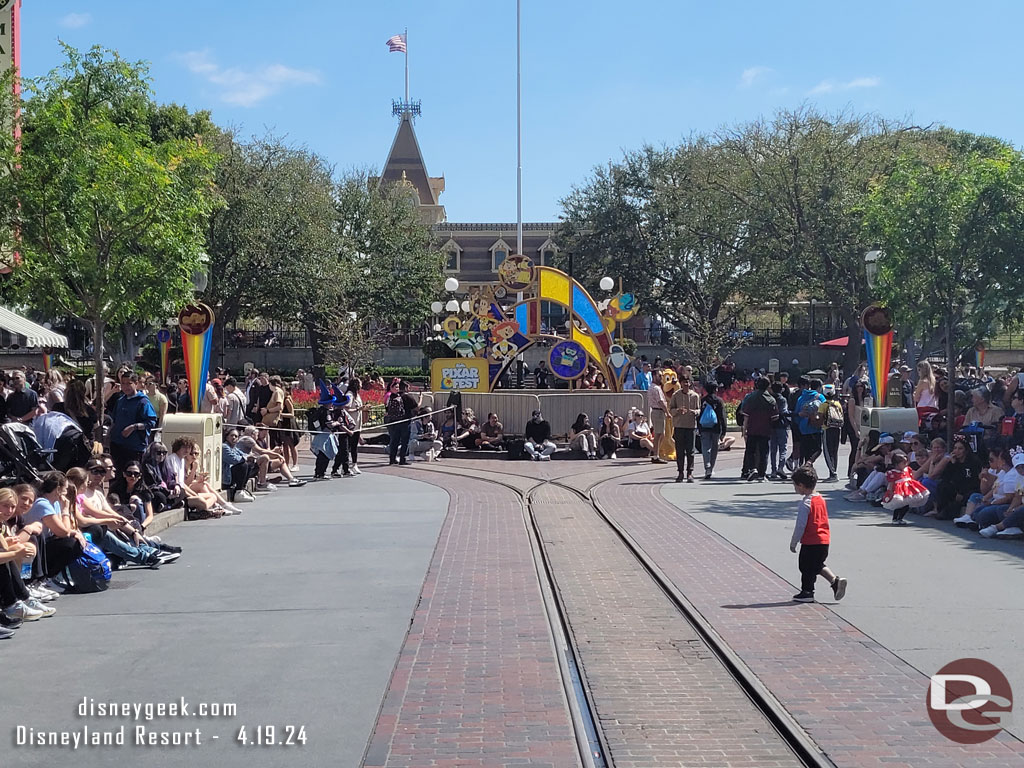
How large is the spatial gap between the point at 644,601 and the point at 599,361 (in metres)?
15.8

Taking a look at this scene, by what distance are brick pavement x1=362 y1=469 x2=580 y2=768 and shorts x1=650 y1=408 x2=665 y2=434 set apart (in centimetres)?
1006

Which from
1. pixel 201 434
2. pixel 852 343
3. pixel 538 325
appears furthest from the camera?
pixel 852 343

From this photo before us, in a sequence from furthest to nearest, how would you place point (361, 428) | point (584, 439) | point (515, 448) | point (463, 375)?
point (463, 375) < point (515, 448) < point (584, 439) < point (361, 428)

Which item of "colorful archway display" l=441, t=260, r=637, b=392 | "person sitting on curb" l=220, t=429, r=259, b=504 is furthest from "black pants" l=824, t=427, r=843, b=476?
"person sitting on curb" l=220, t=429, r=259, b=504

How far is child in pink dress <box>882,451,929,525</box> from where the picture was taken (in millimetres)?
12742

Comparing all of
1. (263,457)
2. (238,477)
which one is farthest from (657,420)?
(238,477)

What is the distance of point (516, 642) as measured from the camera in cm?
725

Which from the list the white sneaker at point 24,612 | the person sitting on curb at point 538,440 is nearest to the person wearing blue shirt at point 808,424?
the person sitting on curb at point 538,440

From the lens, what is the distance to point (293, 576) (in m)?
9.56

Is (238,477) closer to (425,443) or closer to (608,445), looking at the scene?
(425,443)

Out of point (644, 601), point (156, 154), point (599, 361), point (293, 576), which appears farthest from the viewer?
point (599, 361)

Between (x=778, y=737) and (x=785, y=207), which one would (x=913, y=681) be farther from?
(x=785, y=207)

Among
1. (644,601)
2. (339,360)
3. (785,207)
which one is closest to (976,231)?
(644,601)

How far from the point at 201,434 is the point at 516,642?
320 inches
